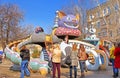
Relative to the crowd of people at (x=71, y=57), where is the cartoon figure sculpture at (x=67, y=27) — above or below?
above

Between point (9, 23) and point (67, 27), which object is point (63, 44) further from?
point (9, 23)

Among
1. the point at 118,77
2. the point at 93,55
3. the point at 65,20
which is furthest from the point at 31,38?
the point at 118,77

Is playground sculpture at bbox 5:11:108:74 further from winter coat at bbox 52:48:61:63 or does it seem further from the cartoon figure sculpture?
winter coat at bbox 52:48:61:63

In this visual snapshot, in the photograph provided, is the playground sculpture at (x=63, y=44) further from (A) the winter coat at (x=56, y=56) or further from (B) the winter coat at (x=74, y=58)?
(A) the winter coat at (x=56, y=56)

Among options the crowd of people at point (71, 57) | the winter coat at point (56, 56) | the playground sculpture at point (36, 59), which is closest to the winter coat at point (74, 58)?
the crowd of people at point (71, 57)

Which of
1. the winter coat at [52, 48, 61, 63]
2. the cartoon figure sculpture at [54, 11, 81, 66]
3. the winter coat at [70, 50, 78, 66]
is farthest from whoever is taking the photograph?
the cartoon figure sculpture at [54, 11, 81, 66]

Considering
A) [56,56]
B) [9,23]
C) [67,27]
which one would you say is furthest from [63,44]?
[9,23]

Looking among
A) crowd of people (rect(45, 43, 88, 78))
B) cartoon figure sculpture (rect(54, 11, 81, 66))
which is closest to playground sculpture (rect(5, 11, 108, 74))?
cartoon figure sculpture (rect(54, 11, 81, 66))

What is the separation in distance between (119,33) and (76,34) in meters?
27.3

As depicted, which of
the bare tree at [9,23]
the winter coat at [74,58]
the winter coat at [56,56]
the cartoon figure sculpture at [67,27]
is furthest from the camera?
the bare tree at [9,23]

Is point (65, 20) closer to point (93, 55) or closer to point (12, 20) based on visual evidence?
point (93, 55)

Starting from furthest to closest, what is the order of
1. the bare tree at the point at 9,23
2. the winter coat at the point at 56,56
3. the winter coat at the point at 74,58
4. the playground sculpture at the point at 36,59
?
the bare tree at the point at 9,23 → the playground sculpture at the point at 36,59 → the winter coat at the point at 74,58 → the winter coat at the point at 56,56

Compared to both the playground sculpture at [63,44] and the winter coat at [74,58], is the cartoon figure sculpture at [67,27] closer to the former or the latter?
the playground sculpture at [63,44]

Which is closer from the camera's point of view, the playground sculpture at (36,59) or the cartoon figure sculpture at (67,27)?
the playground sculpture at (36,59)
